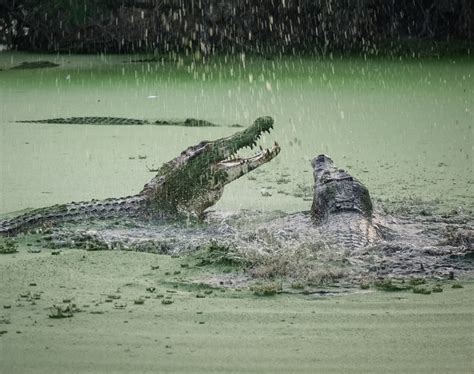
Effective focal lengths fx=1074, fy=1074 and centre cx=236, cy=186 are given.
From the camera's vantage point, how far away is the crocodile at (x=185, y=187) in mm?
5801

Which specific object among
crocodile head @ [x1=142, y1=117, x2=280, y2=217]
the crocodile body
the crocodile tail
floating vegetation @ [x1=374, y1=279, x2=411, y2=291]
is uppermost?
the crocodile body

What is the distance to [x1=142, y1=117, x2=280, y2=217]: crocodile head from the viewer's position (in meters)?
6.08

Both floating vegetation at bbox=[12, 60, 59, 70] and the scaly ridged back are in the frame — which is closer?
the scaly ridged back

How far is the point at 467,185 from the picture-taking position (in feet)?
22.8

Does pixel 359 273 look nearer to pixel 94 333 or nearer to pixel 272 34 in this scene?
pixel 94 333

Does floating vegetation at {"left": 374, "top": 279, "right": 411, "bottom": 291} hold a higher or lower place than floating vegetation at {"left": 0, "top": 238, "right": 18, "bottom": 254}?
lower

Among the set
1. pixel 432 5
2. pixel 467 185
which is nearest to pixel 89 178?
pixel 467 185

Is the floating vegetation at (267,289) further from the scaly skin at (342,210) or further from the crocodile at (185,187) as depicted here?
the crocodile at (185,187)

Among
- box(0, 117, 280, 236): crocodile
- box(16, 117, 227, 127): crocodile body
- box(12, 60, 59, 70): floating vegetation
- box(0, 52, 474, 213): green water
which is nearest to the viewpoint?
box(0, 117, 280, 236): crocodile

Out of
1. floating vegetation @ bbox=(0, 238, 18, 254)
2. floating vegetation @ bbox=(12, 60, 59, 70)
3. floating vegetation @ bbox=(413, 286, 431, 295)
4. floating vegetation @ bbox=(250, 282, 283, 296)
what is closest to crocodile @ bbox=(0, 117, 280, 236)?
floating vegetation @ bbox=(0, 238, 18, 254)

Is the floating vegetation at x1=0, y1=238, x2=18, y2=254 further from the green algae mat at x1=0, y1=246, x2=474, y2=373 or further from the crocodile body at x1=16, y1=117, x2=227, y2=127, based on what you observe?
the crocodile body at x1=16, y1=117, x2=227, y2=127

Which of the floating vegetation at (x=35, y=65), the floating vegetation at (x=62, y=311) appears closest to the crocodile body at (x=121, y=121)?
the floating vegetation at (x=35, y=65)

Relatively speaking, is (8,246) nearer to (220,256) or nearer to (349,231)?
(220,256)

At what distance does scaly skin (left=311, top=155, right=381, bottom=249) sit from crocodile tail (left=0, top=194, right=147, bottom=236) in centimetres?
100
